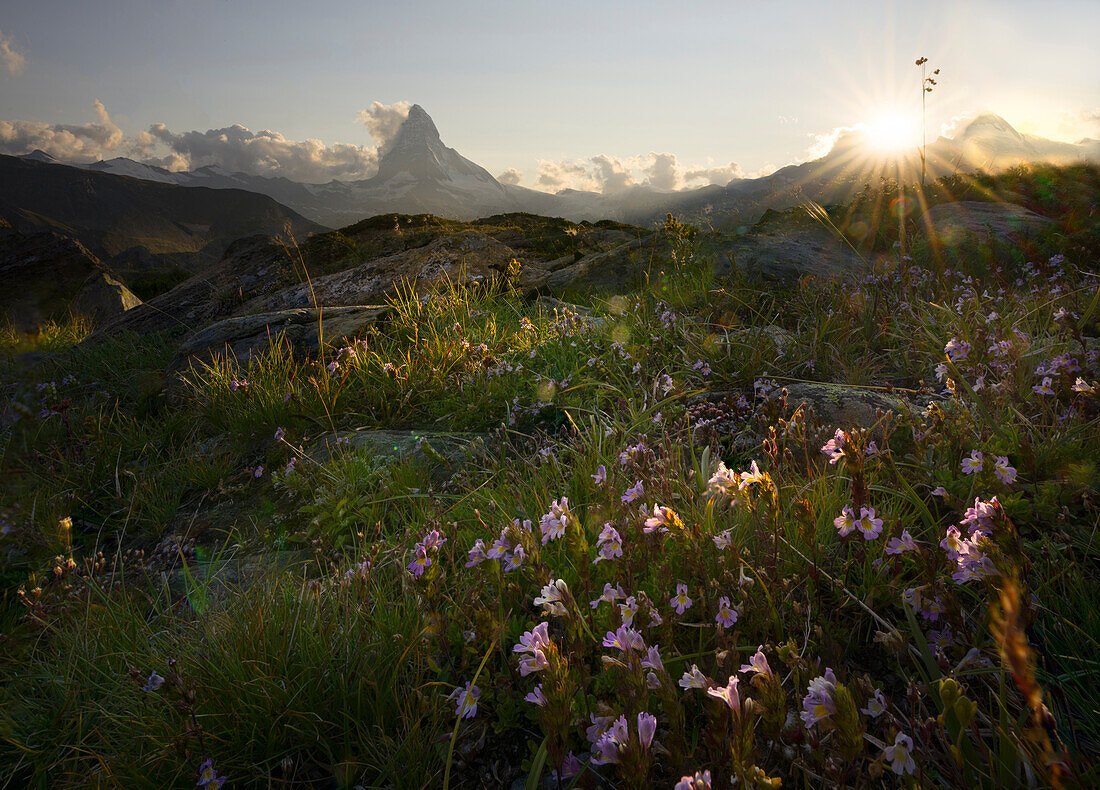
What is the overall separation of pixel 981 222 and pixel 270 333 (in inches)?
380

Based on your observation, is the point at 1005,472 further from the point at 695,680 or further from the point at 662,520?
the point at 695,680

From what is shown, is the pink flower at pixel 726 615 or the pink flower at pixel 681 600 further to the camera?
the pink flower at pixel 681 600

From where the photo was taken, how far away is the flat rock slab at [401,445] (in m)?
3.63

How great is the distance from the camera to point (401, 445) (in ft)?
12.6

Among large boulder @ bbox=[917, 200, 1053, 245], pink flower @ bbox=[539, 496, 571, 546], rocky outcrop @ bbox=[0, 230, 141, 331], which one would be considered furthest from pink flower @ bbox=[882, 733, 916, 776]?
rocky outcrop @ bbox=[0, 230, 141, 331]

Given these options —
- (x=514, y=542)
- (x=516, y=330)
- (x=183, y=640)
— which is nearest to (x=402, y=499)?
(x=183, y=640)

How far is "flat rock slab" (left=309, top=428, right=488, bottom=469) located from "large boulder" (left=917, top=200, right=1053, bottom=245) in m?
7.43

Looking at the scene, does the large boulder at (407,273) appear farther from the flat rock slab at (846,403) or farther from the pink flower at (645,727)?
the pink flower at (645,727)

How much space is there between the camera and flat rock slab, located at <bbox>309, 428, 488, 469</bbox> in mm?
3635

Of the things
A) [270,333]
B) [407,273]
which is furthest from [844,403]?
[407,273]

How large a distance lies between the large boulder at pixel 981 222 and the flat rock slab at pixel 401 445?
7435 mm

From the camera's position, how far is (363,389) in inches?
188

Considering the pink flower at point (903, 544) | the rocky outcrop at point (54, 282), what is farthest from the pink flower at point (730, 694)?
the rocky outcrop at point (54, 282)

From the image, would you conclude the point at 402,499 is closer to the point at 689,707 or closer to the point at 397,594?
the point at 397,594
